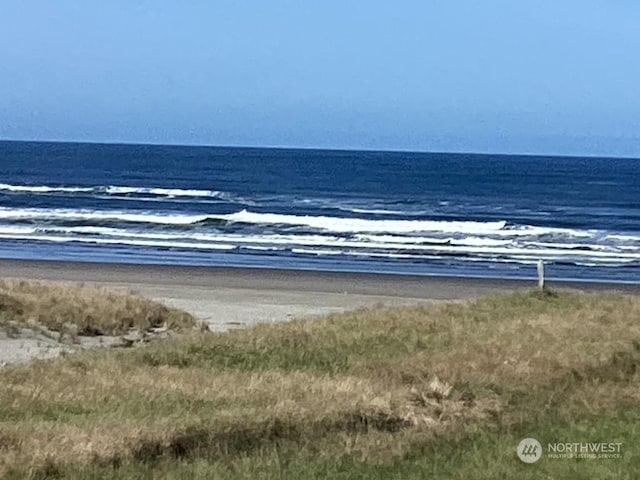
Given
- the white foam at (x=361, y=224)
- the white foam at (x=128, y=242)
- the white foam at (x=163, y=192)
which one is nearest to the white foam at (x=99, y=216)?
the white foam at (x=361, y=224)

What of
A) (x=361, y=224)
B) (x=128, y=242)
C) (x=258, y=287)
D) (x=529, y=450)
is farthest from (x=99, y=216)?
(x=529, y=450)

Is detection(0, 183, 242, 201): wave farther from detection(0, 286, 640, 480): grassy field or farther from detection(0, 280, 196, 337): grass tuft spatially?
detection(0, 286, 640, 480): grassy field

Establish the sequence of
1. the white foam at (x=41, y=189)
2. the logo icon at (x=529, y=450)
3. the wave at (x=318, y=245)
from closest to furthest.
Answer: the logo icon at (x=529, y=450)
the wave at (x=318, y=245)
the white foam at (x=41, y=189)

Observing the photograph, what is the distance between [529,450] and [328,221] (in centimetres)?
4102

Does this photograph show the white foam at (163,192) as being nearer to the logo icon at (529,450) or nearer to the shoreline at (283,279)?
the shoreline at (283,279)

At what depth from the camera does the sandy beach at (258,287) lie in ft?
71.0

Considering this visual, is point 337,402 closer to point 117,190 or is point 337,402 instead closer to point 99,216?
point 99,216

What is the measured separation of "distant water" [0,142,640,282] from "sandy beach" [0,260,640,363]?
101 inches

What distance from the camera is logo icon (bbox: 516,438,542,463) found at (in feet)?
27.6

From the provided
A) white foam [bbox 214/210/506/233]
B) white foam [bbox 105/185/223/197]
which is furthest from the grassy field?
white foam [bbox 105/185/223/197]

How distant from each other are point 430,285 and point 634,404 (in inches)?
667

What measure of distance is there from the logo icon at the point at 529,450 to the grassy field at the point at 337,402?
0.08 metres

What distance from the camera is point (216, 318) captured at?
64.6 feet

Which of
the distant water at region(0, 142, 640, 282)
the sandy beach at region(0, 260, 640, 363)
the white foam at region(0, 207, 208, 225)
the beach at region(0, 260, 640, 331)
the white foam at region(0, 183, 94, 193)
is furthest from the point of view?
the white foam at region(0, 183, 94, 193)
